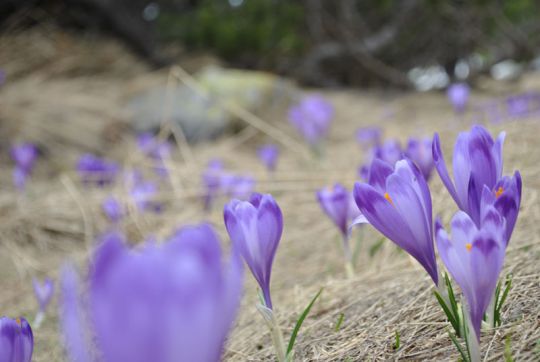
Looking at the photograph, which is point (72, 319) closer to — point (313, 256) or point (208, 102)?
point (313, 256)

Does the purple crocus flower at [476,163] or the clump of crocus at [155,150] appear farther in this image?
the clump of crocus at [155,150]

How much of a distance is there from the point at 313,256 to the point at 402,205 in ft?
5.13

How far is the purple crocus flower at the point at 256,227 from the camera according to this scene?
876 millimetres

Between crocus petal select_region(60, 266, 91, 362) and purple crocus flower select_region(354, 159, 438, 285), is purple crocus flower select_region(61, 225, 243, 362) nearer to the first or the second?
crocus petal select_region(60, 266, 91, 362)

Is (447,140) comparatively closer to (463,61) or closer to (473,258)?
(473,258)

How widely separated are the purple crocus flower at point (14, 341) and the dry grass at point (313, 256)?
0.43 m

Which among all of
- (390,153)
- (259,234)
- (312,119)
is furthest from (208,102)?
(259,234)

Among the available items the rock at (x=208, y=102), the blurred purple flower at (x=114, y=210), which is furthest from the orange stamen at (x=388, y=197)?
the rock at (x=208, y=102)

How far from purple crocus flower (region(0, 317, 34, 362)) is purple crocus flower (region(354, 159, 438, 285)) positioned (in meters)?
0.55

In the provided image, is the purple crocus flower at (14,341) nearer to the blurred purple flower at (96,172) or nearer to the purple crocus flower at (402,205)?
the purple crocus flower at (402,205)

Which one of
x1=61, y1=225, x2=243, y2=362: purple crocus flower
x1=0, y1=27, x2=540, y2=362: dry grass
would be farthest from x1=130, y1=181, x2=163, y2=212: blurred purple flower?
x1=61, y1=225, x2=243, y2=362: purple crocus flower

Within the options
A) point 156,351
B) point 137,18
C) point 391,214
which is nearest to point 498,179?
point 391,214

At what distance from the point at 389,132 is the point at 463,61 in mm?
2670

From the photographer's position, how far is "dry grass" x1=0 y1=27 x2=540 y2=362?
970 mm
